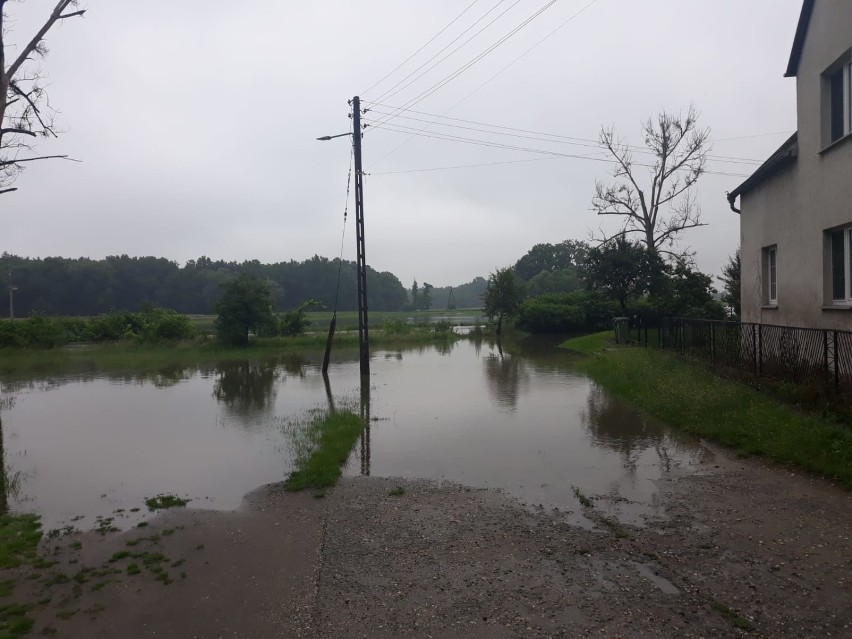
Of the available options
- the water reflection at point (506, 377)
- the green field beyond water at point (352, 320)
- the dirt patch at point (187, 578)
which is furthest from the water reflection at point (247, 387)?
the green field beyond water at point (352, 320)

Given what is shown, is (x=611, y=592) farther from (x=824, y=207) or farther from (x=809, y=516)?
(x=824, y=207)

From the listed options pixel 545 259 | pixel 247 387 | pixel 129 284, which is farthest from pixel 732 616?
pixel 545 259

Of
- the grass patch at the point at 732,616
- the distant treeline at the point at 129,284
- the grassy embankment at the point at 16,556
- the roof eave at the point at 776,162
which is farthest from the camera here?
the distant treeline at the point at 129,284

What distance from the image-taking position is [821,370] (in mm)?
9336

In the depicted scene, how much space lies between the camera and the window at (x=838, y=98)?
10.1 meters

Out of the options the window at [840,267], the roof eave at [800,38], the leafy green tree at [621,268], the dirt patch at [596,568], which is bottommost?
the dirt patch at [596,568]

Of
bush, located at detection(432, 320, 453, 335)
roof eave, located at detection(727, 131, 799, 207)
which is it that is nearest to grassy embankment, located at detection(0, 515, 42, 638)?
roof eave, located at detection(727, 131, 799, 207)

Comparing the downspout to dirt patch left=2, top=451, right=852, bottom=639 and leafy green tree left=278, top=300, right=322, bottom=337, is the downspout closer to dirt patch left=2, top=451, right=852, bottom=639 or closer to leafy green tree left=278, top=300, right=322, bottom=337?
dirt patch left=2, top=451, right=852, bottom=639

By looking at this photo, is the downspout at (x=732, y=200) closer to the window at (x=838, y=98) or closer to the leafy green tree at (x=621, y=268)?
the window at (x=838, y=98)

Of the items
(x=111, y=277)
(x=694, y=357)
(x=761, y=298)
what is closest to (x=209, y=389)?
(x=694, y=357)

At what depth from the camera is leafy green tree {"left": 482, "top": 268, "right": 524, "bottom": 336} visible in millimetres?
41906

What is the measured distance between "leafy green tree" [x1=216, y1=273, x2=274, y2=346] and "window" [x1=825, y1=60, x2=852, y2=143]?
2751 centimetres

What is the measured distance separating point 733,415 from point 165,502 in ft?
27.9

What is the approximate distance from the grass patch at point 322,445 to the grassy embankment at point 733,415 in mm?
5761
